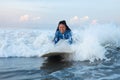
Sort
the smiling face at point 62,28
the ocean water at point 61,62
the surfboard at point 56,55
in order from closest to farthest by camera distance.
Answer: the ocean water at point 61,62 < the surfboard at point 56,55 < the smiling face at point 62,28

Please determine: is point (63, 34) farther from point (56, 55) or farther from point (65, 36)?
point (56, 55)

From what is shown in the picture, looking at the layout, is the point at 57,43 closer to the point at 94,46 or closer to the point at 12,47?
the point at 94,46

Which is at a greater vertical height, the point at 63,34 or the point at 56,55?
the point at 63,34

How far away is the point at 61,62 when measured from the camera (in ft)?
35.6

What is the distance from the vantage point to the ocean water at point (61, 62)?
321 inches

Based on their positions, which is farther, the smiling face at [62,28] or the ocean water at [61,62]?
the smiling face at [62,28]

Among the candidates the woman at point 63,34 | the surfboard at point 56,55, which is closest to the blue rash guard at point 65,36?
the woman at point 63,34

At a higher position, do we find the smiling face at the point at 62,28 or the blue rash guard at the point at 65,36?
the smiling face at the point at 62,28

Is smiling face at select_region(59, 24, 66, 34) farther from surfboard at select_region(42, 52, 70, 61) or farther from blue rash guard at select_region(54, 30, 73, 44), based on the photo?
surfboard at select_region(42, 52, 70, 61)

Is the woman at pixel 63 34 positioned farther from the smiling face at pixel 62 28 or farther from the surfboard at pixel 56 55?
the surfboard at pixel 56 55

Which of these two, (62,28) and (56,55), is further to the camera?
(62,28)

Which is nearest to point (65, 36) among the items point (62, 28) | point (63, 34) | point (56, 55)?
point (63, 34)

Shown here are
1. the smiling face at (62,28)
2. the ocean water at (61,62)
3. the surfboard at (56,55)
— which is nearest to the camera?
the ocean water at (61,62)

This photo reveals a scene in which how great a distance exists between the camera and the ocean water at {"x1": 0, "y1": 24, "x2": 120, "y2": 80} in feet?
26.8
